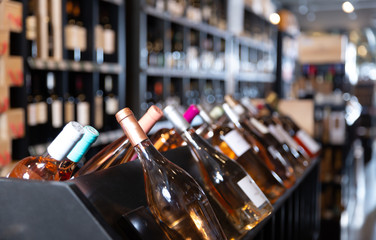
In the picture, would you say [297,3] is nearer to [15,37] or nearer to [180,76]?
[180,76]

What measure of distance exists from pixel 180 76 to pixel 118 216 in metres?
3.42

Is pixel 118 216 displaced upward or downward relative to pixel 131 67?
downward

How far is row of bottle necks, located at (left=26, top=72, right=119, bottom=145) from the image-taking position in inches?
93.4

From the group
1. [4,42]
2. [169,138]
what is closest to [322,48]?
[4,42]

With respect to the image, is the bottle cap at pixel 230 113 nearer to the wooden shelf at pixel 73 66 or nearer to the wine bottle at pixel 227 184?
the wine bottle at pixel 227 184

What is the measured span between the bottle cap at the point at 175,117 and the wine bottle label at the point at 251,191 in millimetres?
Result: 162

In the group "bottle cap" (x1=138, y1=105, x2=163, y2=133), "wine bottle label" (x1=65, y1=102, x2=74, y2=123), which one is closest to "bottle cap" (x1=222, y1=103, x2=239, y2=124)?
"bottle cap" (x1=138, y1=105, x2=163, y2=133)

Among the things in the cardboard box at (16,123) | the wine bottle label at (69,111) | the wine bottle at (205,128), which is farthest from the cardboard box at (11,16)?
the wine bottle at (205,128)

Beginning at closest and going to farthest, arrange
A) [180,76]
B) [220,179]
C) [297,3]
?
1. [220,179]
2. [180,76]
3. [297,3]

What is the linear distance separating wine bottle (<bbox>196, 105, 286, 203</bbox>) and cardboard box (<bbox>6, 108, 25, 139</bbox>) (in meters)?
1.23

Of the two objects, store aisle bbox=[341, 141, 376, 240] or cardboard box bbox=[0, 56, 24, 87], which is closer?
cardboard box bbox=[0, 56, 24, 87]

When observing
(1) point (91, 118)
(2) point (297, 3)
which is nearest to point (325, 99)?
(1) point (91, 118)

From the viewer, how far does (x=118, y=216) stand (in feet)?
2.00

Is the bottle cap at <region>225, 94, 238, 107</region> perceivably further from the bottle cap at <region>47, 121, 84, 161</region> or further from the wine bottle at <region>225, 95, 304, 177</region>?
the bottle cap at <region>47, 121, 84, 161</region>
